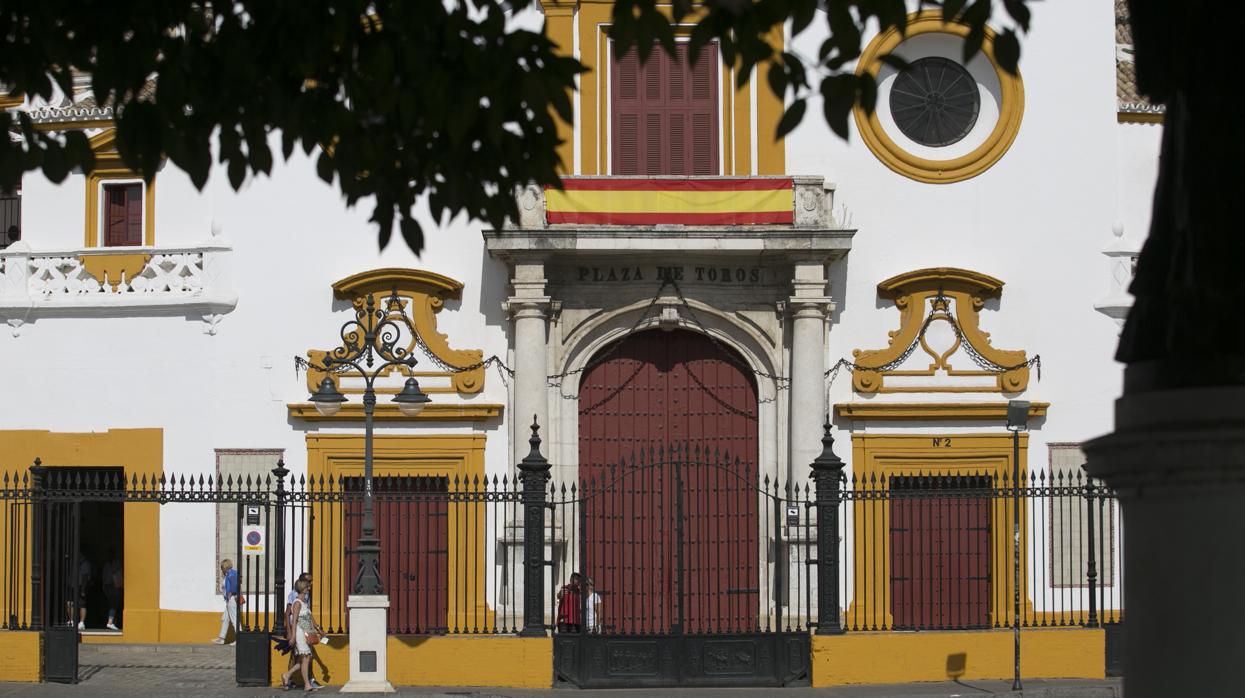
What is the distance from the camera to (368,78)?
7.32 meters

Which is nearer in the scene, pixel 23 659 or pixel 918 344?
pixel 23 659

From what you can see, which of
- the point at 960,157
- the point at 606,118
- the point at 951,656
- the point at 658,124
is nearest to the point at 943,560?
the point at 951,656

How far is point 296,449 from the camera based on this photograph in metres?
22.0

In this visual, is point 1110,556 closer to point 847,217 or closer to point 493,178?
point 847,217

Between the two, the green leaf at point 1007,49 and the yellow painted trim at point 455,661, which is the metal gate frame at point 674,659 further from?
the green leaf at point 1007,49

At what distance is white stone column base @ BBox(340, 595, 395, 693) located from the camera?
17078 millimetres

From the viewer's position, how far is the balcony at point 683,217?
21000 millimetres

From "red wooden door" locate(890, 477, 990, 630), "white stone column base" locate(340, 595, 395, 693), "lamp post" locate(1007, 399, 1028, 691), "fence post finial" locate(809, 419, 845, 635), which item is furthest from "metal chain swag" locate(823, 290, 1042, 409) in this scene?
"white stone column base" locate(340, 595, 395, 693)

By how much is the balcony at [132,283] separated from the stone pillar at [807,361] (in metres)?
6.96

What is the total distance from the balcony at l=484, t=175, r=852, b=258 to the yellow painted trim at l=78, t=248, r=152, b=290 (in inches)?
179

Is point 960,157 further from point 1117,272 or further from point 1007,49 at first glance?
point 1007,49

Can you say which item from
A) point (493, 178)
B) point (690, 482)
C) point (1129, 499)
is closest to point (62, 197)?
point (690, 482)

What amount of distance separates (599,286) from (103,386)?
633cm

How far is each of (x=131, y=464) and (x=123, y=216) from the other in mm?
3179
